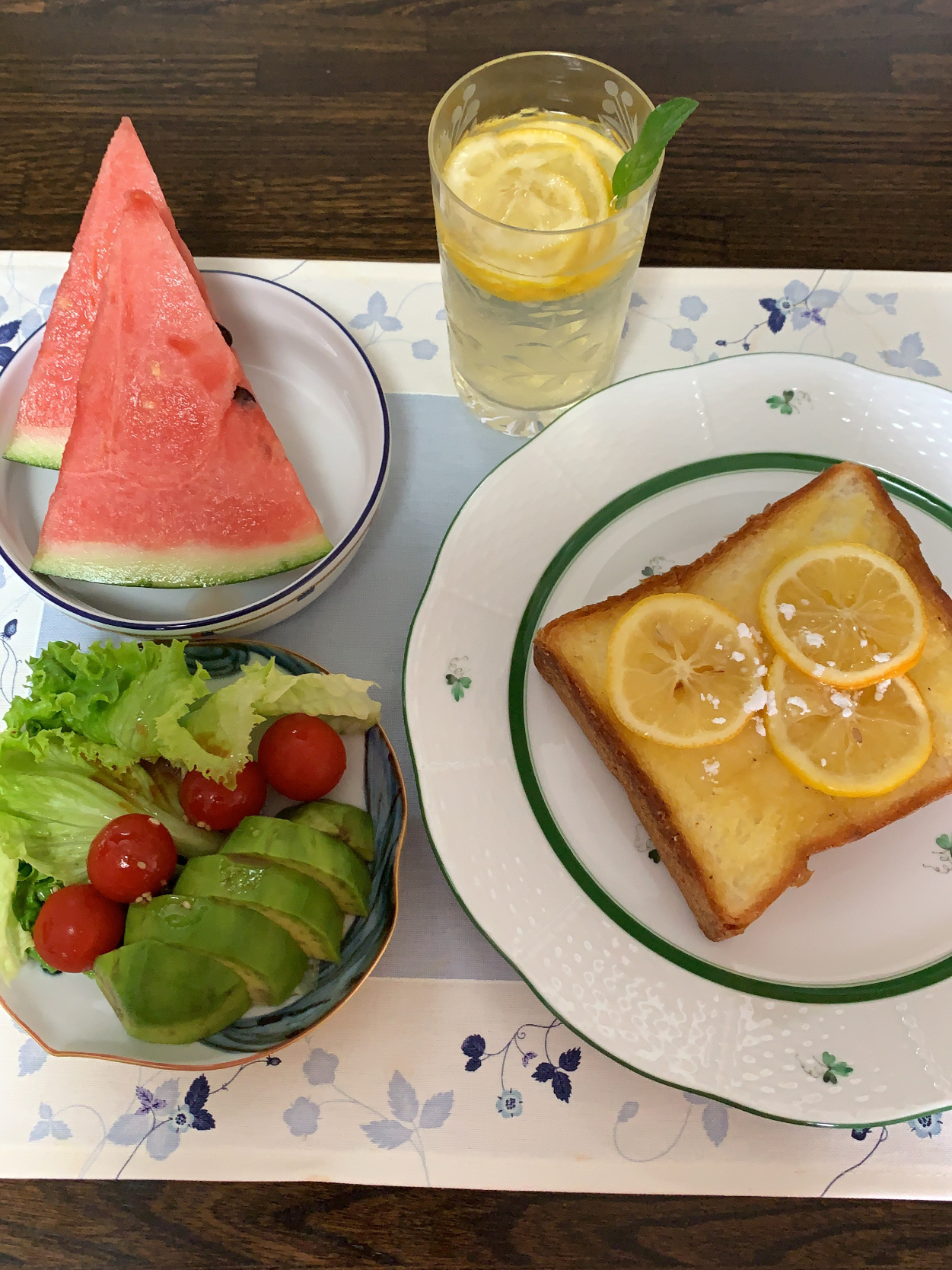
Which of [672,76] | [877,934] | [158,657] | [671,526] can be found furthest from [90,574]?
[672,76]

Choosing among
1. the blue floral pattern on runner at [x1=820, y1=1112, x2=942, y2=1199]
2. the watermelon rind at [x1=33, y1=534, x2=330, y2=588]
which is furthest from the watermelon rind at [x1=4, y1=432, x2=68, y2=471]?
the blue floral pattern on runner at [x1=820, y1=1112, x2=942, y2=1199]

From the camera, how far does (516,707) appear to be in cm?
128

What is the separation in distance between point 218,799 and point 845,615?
0.92 metres

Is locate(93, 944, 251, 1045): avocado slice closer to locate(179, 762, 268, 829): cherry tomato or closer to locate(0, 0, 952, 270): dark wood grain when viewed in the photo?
locate(179, 762, 268, 829): cherry tomato

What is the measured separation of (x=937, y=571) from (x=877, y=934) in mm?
578

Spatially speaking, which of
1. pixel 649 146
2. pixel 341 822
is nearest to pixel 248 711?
pixel 341 822

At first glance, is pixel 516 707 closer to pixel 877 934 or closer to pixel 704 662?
pixel 704 662

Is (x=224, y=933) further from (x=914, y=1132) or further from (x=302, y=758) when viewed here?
(x=914, y=1132)

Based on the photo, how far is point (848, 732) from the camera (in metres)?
1.16

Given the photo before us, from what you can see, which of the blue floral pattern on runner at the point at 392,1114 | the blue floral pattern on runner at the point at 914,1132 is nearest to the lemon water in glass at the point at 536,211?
the blue floral pattern on runner at the point at 392,1114

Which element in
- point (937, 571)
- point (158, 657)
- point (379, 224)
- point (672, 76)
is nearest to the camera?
point (158, 657)

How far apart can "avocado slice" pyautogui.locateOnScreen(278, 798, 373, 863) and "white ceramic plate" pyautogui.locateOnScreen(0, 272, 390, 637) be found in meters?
0.31

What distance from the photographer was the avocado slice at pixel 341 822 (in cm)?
119

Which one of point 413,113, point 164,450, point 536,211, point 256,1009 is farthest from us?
point 413,113
